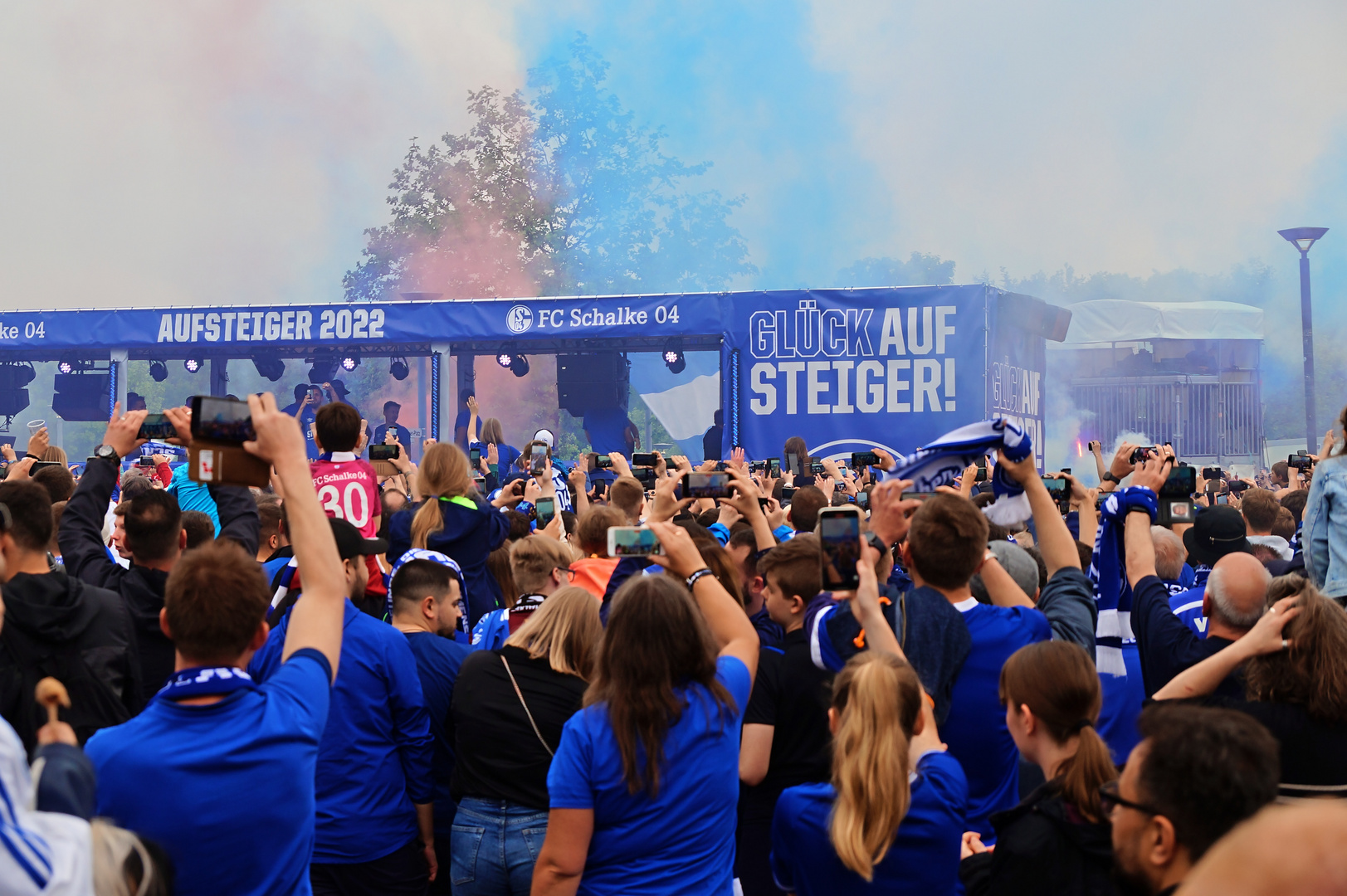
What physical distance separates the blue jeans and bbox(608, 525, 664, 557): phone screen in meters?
0.82

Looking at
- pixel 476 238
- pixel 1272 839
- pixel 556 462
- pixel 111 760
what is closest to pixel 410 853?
pixel 111 760

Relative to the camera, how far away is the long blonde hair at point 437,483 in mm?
5582

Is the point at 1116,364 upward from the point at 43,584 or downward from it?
upward

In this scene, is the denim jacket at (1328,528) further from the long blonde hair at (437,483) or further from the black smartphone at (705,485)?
the long blonde hair at (437,483)

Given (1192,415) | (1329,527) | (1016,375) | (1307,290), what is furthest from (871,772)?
(1192,415)

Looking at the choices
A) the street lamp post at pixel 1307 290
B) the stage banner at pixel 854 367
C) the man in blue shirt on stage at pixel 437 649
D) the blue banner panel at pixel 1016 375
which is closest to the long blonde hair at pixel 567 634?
the man in blue shirt on stage at pixel 437 649

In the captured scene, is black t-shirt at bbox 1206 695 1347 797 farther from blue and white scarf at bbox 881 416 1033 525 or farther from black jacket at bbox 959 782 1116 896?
blue and white scarf at bbox 881 416 1033 525

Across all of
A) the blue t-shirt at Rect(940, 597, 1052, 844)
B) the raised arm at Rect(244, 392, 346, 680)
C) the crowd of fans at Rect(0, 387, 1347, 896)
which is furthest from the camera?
the blue t-shirt at Rect(940, 597, 1052, 844)

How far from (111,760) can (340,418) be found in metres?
3.58

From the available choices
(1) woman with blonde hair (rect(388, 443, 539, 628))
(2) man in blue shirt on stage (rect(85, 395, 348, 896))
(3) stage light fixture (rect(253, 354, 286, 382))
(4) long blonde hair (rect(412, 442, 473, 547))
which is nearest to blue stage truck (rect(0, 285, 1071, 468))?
(3) stage light fixture (rect(253, 354, 286, 382))

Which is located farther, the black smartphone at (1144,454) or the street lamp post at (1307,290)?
the street lamp post at (1307,290)

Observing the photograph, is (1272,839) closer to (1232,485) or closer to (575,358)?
(1232,485)

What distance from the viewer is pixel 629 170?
41.8 meters

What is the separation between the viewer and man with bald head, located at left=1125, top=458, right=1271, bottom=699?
11.7 ft
